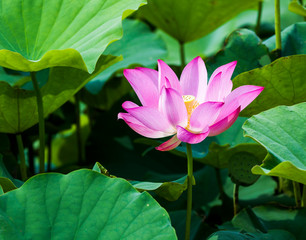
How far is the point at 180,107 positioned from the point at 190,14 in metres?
0.81

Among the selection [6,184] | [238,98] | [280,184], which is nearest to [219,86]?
[238,98]

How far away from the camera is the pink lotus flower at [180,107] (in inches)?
30.6

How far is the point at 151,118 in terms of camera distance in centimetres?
79

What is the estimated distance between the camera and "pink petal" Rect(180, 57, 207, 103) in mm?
922

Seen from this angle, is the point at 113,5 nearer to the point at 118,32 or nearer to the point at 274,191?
the point at 118,32

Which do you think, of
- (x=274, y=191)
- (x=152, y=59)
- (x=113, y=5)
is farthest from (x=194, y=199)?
(x=113, y=5)

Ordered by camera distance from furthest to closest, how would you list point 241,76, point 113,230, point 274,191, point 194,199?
point 194,199
point 274,191
point 241,76
point 113,230

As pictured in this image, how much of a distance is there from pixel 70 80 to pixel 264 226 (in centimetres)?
54

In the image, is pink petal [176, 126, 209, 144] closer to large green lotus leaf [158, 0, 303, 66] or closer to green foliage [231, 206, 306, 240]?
green foliage [231, 206, 306, 240]

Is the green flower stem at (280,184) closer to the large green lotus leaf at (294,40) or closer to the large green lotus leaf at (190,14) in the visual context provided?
the large green lotus leaf at (294,40)

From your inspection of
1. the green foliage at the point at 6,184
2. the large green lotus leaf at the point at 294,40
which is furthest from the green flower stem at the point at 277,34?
the green foliage at the point at 6,184

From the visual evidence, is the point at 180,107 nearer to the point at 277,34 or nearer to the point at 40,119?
the point at 40,119

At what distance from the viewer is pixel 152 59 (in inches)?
57.1

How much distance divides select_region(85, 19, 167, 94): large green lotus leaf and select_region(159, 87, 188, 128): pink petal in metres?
0.54
